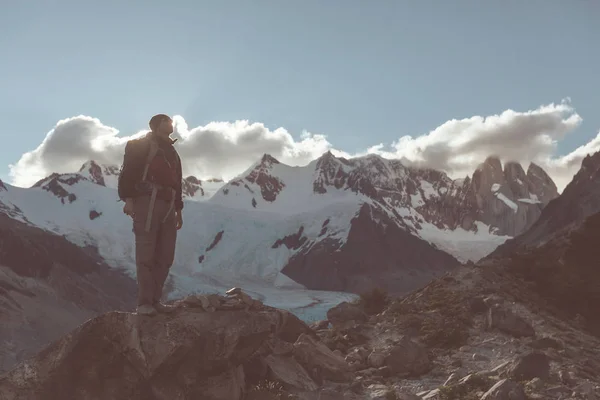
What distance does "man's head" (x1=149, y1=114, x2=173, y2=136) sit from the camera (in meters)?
11.4

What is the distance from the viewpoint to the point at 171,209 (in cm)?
1138

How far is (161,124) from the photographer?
11422mm

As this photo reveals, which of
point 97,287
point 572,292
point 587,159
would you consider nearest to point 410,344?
point 572,292

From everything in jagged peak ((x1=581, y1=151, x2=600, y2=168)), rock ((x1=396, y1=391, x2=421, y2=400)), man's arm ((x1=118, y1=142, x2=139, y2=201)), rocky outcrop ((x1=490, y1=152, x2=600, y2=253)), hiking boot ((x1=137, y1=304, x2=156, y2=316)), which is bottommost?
rock ((x1=396, y1=391, x2=421, y2=400))

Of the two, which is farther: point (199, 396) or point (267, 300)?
point (267, 300)

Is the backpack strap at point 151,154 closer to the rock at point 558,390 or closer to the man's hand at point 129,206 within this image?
the man's hand at point 129,206

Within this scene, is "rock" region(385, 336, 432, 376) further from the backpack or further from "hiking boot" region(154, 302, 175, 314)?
the backpack

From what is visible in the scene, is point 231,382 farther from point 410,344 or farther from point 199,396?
point 410,344

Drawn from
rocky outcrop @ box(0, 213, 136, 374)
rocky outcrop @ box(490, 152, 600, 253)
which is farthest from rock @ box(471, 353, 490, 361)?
rocky outcrop @ box(490, 152, 600, 253)

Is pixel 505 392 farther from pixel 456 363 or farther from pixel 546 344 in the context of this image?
pixel 546 344

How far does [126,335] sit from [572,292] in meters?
14.8

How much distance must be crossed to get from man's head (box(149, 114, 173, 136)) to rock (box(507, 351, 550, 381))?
26.7 ft

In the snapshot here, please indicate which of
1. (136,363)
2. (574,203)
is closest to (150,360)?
(136,363)

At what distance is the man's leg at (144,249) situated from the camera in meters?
10.9
